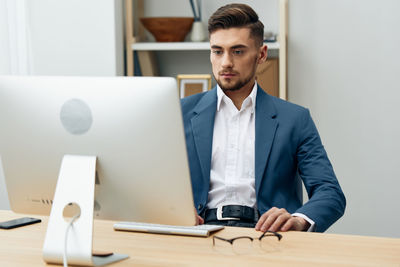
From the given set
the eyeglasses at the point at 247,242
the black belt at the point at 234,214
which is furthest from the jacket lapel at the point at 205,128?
the eyeglasses at the point at 247,242

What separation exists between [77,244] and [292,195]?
3.00ft

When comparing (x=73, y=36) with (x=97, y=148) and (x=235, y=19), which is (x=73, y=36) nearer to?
(x=235, y=19)

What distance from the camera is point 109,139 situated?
1200mm

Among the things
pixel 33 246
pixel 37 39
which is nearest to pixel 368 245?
pixel 33 246

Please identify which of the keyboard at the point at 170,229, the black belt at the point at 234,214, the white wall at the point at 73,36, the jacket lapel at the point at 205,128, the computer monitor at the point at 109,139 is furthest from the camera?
the white wall at the point at 73,36

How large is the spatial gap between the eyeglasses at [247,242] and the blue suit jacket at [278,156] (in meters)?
0.41

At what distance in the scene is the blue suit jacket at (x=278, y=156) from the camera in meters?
1.84

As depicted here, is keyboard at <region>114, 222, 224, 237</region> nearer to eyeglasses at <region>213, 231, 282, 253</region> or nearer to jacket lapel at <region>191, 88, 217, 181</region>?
eyeglasses at <region>213, 231, 282, 253</region>

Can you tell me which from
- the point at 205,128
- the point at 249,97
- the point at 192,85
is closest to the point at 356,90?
the point at 192,85

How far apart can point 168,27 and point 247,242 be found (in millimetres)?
1789

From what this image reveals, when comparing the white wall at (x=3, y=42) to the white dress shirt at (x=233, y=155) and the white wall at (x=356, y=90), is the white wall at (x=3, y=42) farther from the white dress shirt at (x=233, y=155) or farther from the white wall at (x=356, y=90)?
the white wall at (x=356, y=90)

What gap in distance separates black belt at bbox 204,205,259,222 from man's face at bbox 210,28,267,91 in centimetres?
42

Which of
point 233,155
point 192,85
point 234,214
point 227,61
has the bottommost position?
point 234,214

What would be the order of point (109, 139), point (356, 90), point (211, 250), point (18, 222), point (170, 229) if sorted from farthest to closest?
point (356, 90) → point (18, 222) → point (170, 229) → point (211, 250) → point (109, 139)
